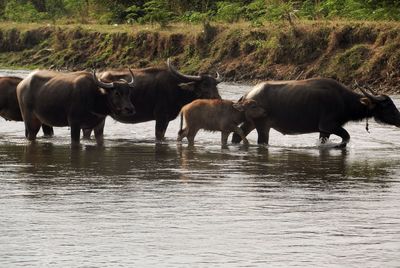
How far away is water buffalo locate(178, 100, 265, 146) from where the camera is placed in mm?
19489

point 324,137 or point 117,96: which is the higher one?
point 117,96

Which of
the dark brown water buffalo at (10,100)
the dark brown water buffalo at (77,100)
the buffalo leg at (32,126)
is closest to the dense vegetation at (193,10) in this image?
the dark brown water buffalo at (10,100)

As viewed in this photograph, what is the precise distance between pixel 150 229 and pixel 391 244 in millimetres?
2184

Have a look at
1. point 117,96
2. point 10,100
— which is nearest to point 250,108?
point 117,96

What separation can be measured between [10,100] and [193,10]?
23.3 m

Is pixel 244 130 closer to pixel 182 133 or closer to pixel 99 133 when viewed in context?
pixel 182 133

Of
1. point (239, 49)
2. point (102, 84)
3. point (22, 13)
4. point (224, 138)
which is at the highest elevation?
point (102, 84)

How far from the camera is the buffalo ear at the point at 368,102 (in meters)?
19.7

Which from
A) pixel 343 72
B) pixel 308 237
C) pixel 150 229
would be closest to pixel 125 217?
pixel 150 229

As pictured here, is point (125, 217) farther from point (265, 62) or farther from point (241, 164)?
point (265, 62)

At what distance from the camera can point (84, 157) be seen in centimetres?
1791

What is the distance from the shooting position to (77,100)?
19312 mm

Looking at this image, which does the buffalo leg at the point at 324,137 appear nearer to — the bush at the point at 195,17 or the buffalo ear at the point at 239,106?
the buffalo ear at the point at 239,106

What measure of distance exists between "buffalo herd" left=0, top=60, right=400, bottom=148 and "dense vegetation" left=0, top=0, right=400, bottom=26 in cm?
1489
